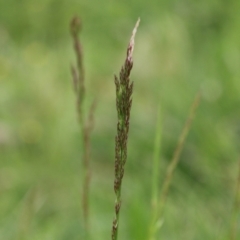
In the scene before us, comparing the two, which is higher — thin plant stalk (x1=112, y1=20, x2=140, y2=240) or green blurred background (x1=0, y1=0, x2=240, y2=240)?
thin plant stalk (x1=112, y1=20, x2=140, y2=240)

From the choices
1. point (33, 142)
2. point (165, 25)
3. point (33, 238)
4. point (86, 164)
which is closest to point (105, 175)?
point (33, 142)

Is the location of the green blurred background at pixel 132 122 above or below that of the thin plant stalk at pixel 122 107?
below

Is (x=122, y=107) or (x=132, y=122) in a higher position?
(x=122, y=107)

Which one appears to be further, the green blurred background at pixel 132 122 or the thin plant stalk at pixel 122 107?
the green blurred background at pixel 132 122

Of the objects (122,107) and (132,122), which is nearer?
(122,107)

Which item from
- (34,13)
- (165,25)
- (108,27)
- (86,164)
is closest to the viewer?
(86,164)

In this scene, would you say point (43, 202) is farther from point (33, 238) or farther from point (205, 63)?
point (205, 63)

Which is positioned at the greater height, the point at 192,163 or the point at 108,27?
the point at 108,27

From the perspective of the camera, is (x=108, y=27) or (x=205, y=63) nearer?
(x=205, y=63)
